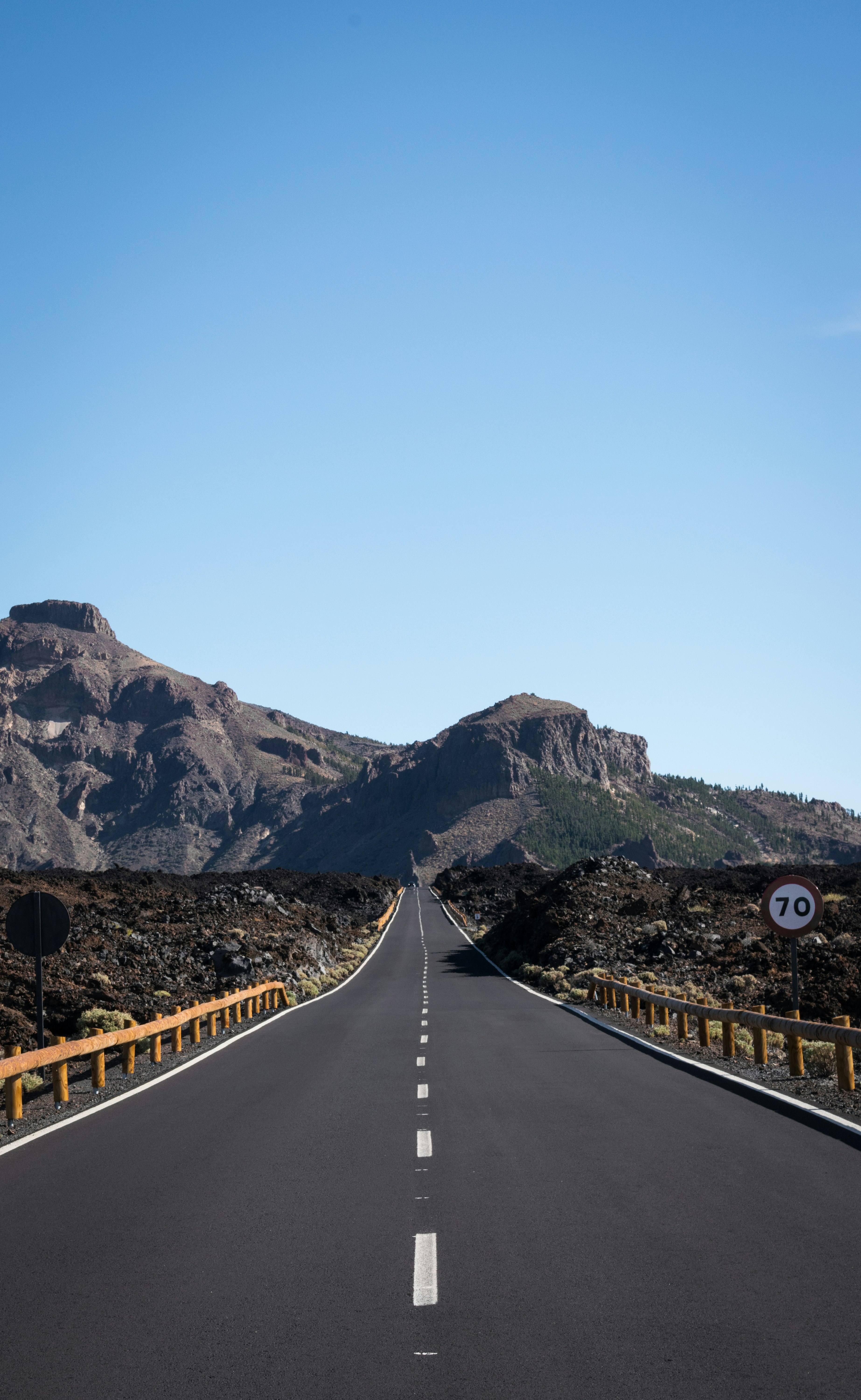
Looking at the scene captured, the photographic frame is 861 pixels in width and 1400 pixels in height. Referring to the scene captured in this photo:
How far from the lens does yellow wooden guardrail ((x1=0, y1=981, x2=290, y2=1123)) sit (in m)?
12.3

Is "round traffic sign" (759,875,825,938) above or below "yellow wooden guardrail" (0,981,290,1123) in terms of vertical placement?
above

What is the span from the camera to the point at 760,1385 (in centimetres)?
464

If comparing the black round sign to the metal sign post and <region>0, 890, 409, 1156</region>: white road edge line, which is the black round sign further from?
the metal sign post

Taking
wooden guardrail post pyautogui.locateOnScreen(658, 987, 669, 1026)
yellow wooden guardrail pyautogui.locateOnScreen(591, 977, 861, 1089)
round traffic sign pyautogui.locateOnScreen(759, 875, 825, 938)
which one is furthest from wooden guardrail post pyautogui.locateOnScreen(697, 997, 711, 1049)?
wooden guardrail post pyautogui.locateOnScreen(658, 987, 669, 1026)

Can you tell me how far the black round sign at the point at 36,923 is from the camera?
16.1m

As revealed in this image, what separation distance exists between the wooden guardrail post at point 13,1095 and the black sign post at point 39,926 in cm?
367

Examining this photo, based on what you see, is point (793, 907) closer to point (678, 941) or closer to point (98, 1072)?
point (98, 1072)

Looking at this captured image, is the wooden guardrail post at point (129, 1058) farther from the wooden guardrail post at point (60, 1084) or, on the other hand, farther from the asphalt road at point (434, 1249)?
the asphalt road at point (434, 1249)

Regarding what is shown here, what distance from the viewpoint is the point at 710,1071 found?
1449cm

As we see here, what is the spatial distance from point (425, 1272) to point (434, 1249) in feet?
1.49

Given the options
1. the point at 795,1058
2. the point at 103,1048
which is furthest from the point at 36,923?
the point at 795,1058

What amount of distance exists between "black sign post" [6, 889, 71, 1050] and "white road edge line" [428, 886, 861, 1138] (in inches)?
343

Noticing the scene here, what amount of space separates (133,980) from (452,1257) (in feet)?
91.9

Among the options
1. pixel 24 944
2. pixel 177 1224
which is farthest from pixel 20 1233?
pixel 24 944
